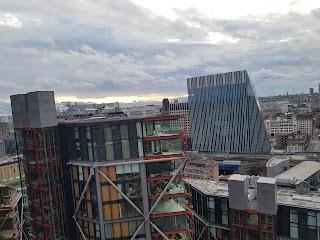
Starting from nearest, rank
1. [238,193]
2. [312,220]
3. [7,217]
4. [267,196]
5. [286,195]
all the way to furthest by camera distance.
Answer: [312,220] → [267,196] → [238,193] → [286,195] → [7,217]

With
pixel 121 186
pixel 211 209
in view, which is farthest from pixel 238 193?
pixel 121 186

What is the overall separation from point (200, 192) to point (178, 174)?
14716mm

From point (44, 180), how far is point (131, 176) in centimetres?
1229

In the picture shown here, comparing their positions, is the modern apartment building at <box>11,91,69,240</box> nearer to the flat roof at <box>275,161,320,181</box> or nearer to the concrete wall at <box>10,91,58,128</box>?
the concrete wall at <box>10,91,58,128</box>

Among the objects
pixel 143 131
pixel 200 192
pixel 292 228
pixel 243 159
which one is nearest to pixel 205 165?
pixel 243 159

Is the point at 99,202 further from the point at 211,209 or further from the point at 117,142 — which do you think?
the point at 211,209

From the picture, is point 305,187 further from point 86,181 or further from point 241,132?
point 241,132

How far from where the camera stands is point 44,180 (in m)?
39.6

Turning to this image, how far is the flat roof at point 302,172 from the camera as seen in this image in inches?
3305

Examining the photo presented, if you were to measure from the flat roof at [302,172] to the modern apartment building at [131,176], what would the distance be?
54430mm

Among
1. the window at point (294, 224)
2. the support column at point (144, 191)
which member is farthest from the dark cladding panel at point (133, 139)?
the window at point (294, 224)

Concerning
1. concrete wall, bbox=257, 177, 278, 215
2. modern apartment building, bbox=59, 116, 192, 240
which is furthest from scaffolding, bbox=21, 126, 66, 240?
concrete wall, bbox=257, 177, 278, 215

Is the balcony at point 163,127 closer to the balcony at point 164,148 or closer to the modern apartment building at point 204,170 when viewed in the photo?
the balcony at point 164,148

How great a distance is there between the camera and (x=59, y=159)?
40.4m
